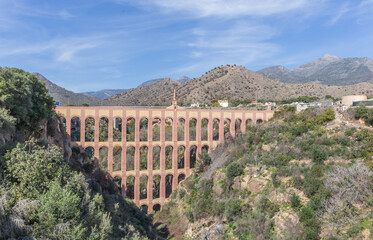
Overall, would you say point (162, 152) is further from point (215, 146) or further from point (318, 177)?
point (318, 177)

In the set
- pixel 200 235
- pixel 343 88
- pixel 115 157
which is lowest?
pixel 200 235

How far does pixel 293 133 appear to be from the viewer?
104 ft

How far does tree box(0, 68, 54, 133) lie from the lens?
818 inches

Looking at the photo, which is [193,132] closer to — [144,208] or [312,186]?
[144,208]

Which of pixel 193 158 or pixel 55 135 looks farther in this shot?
pixel 193 158

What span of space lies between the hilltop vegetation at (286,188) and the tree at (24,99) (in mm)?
16924

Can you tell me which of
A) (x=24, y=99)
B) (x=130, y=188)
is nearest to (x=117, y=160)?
(x=130, y=188)

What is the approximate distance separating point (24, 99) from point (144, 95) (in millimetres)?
68298

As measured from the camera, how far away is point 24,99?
22734mm

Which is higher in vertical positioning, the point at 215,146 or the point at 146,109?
the point at 146,109

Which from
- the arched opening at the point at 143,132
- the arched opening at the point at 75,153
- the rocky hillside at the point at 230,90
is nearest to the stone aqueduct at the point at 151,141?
the arched opening at the point at 75,153

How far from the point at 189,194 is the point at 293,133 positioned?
44.7 ft

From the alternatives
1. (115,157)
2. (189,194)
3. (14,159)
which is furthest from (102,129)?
(14,159)

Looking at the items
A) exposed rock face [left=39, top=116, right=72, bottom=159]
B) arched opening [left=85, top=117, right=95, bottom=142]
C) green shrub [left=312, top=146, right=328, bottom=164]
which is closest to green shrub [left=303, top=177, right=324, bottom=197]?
green shrub [left=312, top=146, right=328, bottom=164]
